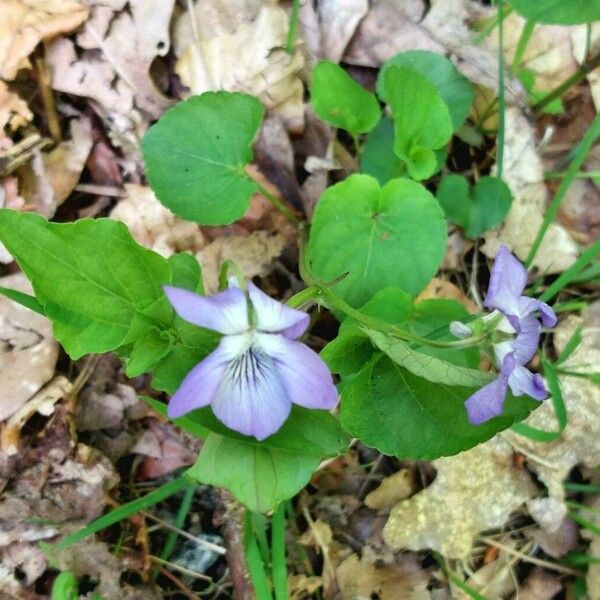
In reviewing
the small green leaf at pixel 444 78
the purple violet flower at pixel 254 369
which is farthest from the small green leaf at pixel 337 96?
the purple violet flower at pixel 254 369

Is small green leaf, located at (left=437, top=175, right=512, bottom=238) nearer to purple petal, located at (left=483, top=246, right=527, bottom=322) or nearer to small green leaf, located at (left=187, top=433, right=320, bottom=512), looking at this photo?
purple petal, located at (left=483, top=246, right=527, bottom=322)

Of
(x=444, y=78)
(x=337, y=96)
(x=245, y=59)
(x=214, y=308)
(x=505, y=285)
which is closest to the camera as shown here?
(x=214, y=308)

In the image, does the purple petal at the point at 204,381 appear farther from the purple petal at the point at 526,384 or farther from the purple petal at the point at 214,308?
the purple petal at the point at 526,384

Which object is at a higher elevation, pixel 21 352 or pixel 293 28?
pixel 293 28

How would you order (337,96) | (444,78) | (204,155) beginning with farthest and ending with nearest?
(444,78)
(337,96)
(204,155)

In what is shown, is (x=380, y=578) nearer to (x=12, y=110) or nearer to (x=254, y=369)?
(x=254, y=369)

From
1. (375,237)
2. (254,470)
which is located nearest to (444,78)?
(375,237)

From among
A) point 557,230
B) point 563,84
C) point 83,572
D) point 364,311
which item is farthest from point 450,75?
point 83,572

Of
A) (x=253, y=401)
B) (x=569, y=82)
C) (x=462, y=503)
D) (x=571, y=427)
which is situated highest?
(x=569, y=82)
